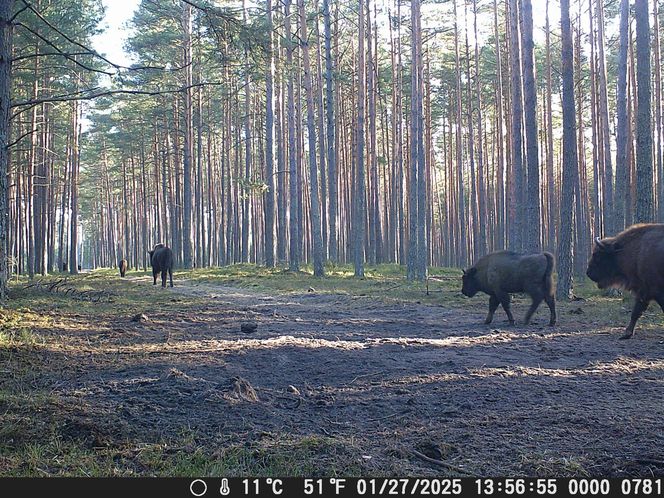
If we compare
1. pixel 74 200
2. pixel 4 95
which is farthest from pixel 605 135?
pixel 74 200

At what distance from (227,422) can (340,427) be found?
3.01ft

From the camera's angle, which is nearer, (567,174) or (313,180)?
(567,174)

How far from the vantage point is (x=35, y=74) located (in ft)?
86.2

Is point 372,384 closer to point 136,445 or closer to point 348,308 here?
point 136,445

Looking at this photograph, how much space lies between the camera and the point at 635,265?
9.88 m

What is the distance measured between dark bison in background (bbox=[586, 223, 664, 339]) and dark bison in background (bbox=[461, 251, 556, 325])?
2.85ft

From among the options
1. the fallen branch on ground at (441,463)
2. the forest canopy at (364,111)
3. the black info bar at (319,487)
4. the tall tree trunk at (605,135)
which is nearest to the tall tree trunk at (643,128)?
the forest canopy at (364,111)

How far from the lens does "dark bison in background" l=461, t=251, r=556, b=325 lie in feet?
36.0

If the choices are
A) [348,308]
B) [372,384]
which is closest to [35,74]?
[348,308]

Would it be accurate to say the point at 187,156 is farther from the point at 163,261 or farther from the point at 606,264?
the point at 606,264

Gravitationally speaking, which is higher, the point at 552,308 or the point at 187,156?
the point at 187,156

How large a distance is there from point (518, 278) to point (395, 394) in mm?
6373

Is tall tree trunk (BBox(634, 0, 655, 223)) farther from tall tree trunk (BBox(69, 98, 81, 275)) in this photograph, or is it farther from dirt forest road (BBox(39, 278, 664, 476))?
tall tree trunk (BBox(69, 98, 81, 275))

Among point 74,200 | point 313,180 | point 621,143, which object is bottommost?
point 621,143
